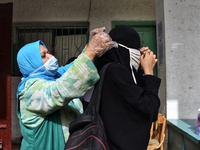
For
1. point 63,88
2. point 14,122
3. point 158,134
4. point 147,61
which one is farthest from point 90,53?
point 14,122

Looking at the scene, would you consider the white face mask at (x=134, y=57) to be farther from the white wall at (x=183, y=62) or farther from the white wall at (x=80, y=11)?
the white wall at (x=80, y=11)

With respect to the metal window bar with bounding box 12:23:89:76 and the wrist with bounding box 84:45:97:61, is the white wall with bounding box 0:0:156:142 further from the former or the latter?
the wrist with bounding box 84:45:97:61

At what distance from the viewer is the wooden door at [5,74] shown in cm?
350

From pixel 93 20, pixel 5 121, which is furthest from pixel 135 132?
pixel 93 20

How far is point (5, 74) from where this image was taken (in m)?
3.53

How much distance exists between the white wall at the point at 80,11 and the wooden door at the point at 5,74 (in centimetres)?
58

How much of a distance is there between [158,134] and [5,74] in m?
2.22

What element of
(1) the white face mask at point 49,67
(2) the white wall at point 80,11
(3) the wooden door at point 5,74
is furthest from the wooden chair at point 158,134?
(3) the wooden door at point 5,74

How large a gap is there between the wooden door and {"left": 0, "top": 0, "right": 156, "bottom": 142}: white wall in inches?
23.0

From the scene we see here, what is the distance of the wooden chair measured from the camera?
2.56m

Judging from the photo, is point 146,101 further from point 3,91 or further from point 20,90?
point 3,91

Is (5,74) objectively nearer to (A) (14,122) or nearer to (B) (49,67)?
(A) (14,122)

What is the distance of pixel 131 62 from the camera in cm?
130

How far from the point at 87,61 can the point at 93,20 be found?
3076 mm
